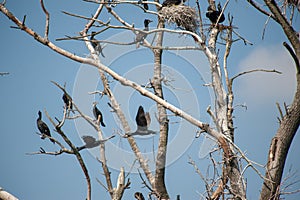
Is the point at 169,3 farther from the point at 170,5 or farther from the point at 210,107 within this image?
the point at 210,107

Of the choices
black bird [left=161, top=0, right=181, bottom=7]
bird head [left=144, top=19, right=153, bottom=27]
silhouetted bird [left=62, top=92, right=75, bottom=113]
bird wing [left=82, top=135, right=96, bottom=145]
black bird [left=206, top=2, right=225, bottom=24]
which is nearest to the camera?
silhouetted bird [left=62, top=92, right=75, bottom=113]

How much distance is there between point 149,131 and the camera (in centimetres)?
559

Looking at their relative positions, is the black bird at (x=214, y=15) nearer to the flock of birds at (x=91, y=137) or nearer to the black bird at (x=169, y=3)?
the black bird at (x=169, y=3)

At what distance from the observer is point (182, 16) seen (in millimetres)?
6434

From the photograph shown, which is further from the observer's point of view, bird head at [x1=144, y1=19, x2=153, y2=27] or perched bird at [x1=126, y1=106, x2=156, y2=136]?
bird head at [x1=144, y1=19, x2=153, y2=27]

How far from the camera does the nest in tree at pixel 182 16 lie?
6.36 metres

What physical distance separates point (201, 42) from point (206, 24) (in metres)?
0.66

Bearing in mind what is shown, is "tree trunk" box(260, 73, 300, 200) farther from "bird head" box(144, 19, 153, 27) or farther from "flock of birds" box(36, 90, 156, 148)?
"bird head" box(144, 19, 153, 27)

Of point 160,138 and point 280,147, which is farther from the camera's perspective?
point 160,138

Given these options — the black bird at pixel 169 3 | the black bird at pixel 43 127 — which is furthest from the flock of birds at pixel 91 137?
the black bird at pixel 169 3

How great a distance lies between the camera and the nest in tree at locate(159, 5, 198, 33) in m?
6.36

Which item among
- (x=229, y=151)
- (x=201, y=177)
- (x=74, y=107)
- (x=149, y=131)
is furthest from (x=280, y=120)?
(x=74, y=107)

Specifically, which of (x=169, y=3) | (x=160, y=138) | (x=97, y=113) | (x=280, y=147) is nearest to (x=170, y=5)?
(x=169, y=3)

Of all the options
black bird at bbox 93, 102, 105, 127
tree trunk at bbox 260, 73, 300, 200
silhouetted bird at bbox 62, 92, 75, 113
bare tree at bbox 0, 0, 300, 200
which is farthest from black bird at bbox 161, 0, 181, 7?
tree trunk at bbox 260, 73, 300, 200
